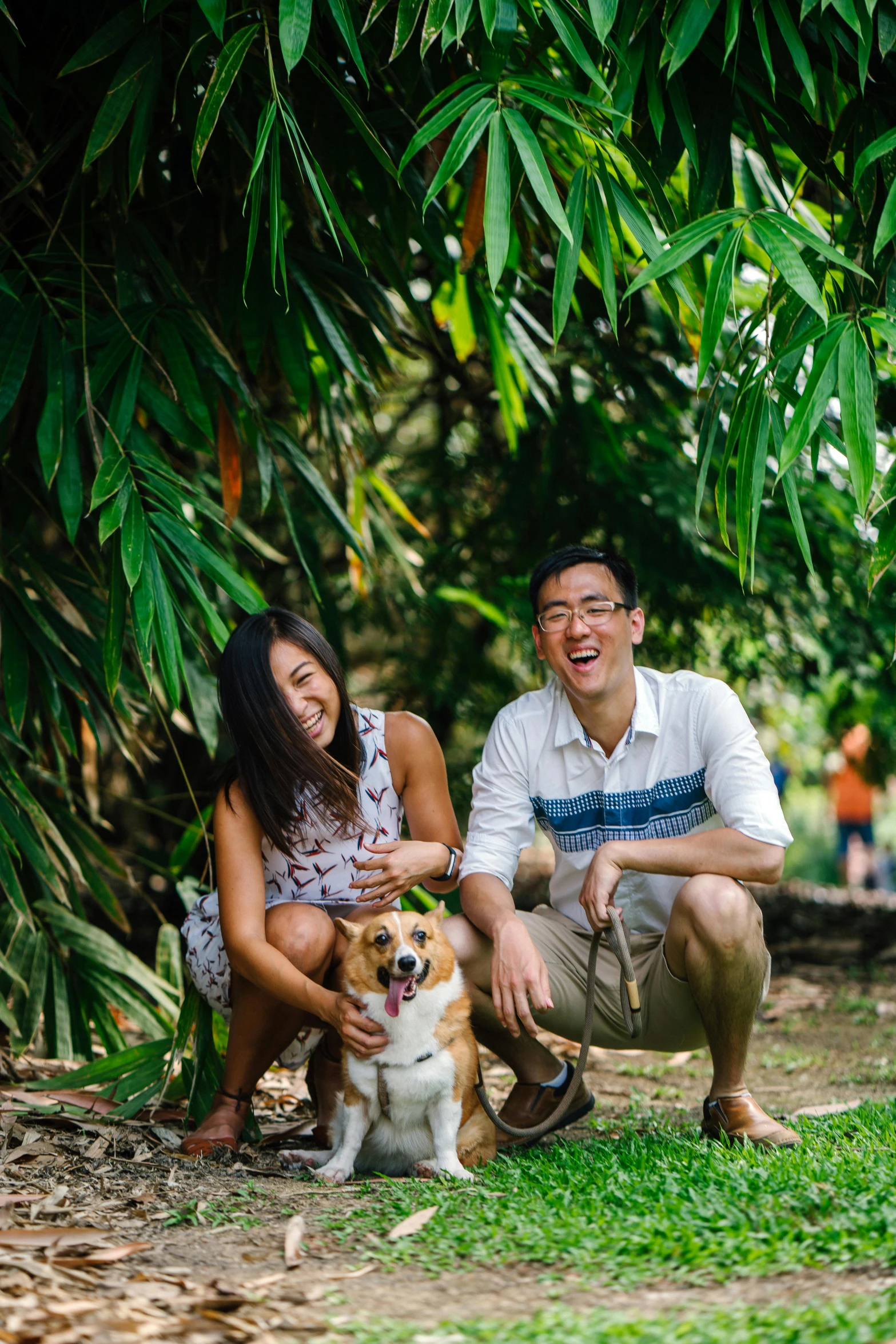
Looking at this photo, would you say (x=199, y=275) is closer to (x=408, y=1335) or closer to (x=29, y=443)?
(x=29, y=443)

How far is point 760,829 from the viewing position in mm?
2400

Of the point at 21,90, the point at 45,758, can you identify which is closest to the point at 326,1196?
the point at 45,758

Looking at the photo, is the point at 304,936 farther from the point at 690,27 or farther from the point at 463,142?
the point at 690,27

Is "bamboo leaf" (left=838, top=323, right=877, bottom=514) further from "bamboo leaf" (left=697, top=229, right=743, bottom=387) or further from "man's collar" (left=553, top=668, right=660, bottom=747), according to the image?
"man's collar" (left=553, top=668, right=660, bottom=747)

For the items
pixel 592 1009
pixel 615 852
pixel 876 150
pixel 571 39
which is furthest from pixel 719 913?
pixel 571 39

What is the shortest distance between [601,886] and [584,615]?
1.87 feet

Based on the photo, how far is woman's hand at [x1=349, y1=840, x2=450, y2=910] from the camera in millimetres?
2494

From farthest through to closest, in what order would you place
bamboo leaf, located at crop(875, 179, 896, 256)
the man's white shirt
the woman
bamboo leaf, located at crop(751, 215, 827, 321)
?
the man's white shirt → the woman → bamboo leaf, located at crop(875, 179, 896, 256) → bamboo leaf, located at crop(751, 215, 827, 321)

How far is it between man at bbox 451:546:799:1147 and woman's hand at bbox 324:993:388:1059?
26 centimetres

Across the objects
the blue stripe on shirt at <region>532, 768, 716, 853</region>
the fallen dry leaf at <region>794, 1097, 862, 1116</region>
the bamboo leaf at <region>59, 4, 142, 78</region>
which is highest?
the bamboo leaf at <region>59, 4, 142, 78</region>

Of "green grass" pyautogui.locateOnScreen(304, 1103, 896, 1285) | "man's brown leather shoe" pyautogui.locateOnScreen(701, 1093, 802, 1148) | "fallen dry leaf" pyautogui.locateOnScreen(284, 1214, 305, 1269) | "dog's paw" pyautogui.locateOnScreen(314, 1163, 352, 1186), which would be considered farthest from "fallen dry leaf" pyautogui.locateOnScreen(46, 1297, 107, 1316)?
"man's brown leather shoe" pyautogui.locateOnScreen(701, 1093, 802, 1148)

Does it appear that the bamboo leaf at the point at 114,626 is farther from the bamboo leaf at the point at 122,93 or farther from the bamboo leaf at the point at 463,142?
the bamboo leaf at the point at 463,142

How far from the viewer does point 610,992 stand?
2.63m

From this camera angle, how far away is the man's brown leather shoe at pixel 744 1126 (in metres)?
2.38
